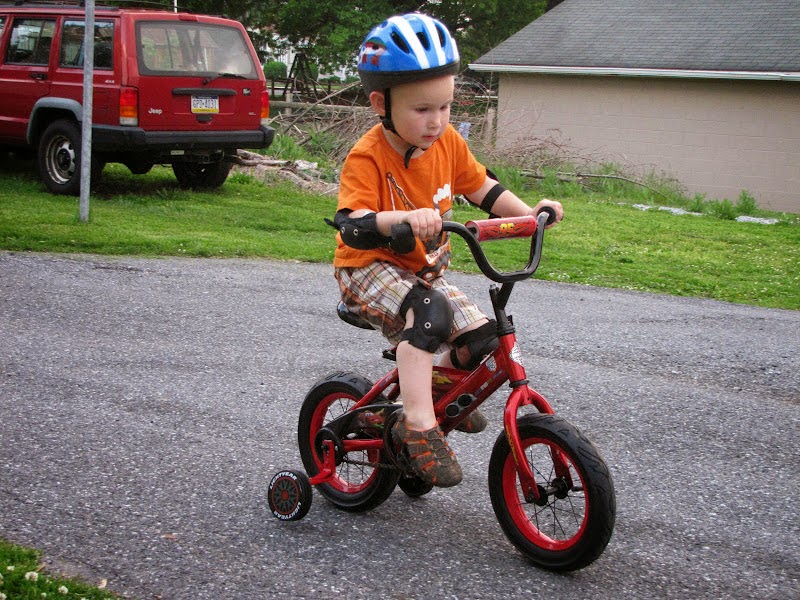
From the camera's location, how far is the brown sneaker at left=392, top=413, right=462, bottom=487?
11.0 feet

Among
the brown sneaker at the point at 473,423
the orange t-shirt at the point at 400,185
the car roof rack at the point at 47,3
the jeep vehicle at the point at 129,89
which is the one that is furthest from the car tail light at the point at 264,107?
the brown sneaker at the point at 473,423

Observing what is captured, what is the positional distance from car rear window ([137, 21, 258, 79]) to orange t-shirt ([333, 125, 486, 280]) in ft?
27.0

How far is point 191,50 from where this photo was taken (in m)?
11.5

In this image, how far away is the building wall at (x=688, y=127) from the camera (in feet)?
68.3

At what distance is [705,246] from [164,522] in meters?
9.27

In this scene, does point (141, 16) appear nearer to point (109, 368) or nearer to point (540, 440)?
point (109, 368)

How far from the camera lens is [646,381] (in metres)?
5.95

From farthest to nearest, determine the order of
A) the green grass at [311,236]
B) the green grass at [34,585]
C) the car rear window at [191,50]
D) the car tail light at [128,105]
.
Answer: the car rear window at [191,50]
the car tail light at [128,105]
the green grass at [311,236]
the green grass at [34,585]

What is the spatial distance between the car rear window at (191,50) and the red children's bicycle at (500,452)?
8.17m

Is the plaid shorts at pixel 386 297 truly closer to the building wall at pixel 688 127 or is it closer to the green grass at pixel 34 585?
the green grass at pixel 34 585

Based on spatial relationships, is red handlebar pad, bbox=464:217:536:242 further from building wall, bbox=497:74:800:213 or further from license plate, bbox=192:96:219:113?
building wall, bbox=497:74:800:213

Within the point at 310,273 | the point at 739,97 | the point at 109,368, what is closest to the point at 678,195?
the point at 739,97

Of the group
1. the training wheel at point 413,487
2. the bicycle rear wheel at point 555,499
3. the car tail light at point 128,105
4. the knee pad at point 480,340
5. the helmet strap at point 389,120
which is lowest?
the training wheel at point 413,487

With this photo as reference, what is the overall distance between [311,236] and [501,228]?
738cm
